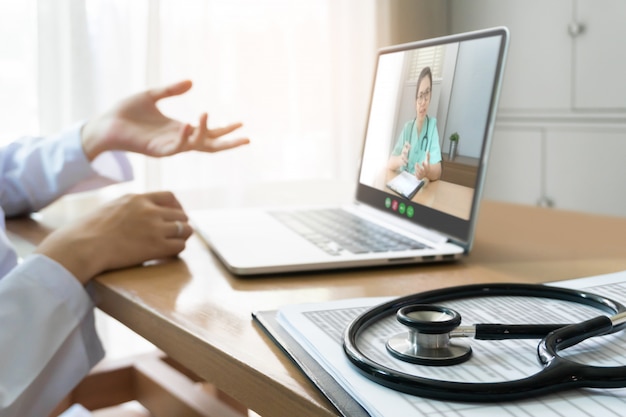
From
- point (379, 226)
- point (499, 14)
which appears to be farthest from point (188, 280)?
point (499, 14)

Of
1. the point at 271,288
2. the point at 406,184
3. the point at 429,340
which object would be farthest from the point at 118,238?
the point at 429,340

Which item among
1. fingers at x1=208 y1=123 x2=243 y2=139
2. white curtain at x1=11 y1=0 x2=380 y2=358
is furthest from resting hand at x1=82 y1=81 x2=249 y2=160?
white curtain at x1=11 y1=0 x2=380 y2=358

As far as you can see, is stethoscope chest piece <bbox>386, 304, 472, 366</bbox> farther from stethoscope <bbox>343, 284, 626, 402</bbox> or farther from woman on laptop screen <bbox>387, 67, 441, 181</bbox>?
woman on laptop screen <bbox>387, 67, 441, 181</bbox>

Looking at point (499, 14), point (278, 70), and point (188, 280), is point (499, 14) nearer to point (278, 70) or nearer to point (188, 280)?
point (278, 70)

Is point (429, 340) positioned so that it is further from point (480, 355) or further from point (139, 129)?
Result: point (139, 129)

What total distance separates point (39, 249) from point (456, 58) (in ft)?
1.43

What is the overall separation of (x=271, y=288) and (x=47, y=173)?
0.59 metres

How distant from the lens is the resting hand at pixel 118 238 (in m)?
0.70

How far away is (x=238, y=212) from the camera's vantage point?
98 cm

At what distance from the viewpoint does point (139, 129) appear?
1.05m

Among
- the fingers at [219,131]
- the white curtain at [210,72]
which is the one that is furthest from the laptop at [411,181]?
the white curtain at [210,72]

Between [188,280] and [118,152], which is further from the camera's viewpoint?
[118,152]

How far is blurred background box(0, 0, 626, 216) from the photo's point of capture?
197 centimetres

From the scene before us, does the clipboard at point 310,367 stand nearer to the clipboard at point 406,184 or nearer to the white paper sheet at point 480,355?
the white paper sheet at point 480,355
